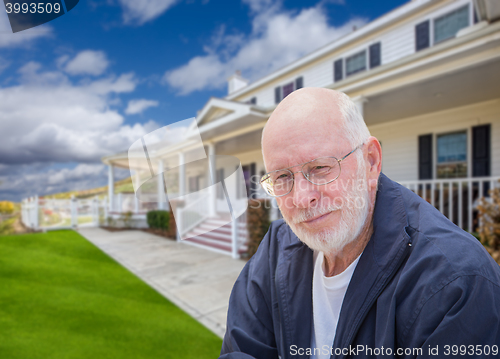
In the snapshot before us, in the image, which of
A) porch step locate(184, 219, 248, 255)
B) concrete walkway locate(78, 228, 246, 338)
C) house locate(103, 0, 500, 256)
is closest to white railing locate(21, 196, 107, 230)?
concrete walkway locate(78, 228, 246, 338)

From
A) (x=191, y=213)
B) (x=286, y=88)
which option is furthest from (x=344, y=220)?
(x=286, y=88)

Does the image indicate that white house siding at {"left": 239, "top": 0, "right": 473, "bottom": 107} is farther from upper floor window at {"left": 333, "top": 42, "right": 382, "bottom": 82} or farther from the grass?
the grass

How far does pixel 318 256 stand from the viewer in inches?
47.2

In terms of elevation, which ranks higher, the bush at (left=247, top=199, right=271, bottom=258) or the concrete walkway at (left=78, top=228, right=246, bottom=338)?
the bush at (left=247, top=199, right=271, bottom=258)

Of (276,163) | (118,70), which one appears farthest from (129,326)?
(276,163)

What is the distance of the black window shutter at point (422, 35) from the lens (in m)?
7.65

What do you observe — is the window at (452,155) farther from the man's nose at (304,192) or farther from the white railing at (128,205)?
the white railing at (128,205)

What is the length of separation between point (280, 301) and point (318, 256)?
0.25m

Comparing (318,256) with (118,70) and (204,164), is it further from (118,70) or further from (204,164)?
(118,70)

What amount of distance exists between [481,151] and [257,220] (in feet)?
16.9

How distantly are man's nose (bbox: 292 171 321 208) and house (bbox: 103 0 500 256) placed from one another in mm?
2399

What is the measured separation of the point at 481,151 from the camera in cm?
604

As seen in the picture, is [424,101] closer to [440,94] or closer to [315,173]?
[440,94]

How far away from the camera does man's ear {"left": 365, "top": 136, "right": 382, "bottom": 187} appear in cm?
104
